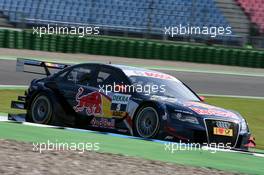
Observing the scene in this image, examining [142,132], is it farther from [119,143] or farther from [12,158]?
[12,158]

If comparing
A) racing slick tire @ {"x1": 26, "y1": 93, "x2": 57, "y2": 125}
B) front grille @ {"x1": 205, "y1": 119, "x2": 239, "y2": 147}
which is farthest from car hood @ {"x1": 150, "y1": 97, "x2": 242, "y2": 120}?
racing slick tire @ {"x1": 26, "y1": 93, "x2": 57, "y2": 125}

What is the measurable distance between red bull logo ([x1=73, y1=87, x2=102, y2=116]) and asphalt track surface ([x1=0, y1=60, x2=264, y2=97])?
24.1 ft

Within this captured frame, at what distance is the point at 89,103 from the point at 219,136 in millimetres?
2091

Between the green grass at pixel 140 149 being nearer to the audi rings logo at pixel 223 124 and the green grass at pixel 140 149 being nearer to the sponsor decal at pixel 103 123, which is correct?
the sponsor decal at pixel 103 123

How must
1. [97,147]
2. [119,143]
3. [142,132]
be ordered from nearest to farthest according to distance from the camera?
[97,147], [119,143], [142,132]

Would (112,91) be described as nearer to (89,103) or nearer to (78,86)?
(89,103)

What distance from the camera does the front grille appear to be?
9287 millimetres

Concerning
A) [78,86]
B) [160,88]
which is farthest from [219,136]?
[78,86]

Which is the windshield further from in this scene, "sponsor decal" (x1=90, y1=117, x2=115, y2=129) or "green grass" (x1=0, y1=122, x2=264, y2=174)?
"green grass" (x1=0, y1=122, x2=264, y2=174)

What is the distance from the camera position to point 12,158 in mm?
6496

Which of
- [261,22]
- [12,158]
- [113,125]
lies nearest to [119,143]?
[113,125]

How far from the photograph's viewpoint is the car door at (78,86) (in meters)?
10.2

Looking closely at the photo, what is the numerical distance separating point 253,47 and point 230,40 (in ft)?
4.27

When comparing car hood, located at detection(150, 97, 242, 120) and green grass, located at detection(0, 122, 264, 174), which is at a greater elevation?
car hood, located at detection(150, 97, 242, 120)
